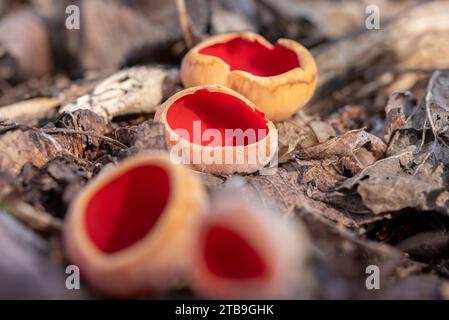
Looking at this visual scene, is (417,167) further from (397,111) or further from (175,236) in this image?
(175,236)

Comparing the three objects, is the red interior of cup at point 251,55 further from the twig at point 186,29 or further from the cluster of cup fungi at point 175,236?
the cluster of cup fungi at point 175,236

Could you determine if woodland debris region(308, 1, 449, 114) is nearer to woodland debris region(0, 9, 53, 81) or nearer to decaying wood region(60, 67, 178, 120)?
decaying wood region(60, 67, 178, 120)

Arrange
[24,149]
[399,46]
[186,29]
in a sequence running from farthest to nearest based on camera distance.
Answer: [399,46], [186,29], [24,149]

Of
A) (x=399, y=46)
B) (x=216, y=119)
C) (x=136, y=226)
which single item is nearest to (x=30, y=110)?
(x=216, y=119)

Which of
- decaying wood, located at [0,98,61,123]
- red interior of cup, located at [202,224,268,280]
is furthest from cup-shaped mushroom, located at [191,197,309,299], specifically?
decaying wood, located at [0,98,61,123]

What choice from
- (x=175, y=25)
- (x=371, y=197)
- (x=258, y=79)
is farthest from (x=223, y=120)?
(x=175, y=25)

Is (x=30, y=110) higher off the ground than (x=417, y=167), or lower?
higher

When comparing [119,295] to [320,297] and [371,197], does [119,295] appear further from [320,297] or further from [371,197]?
[371,197]
